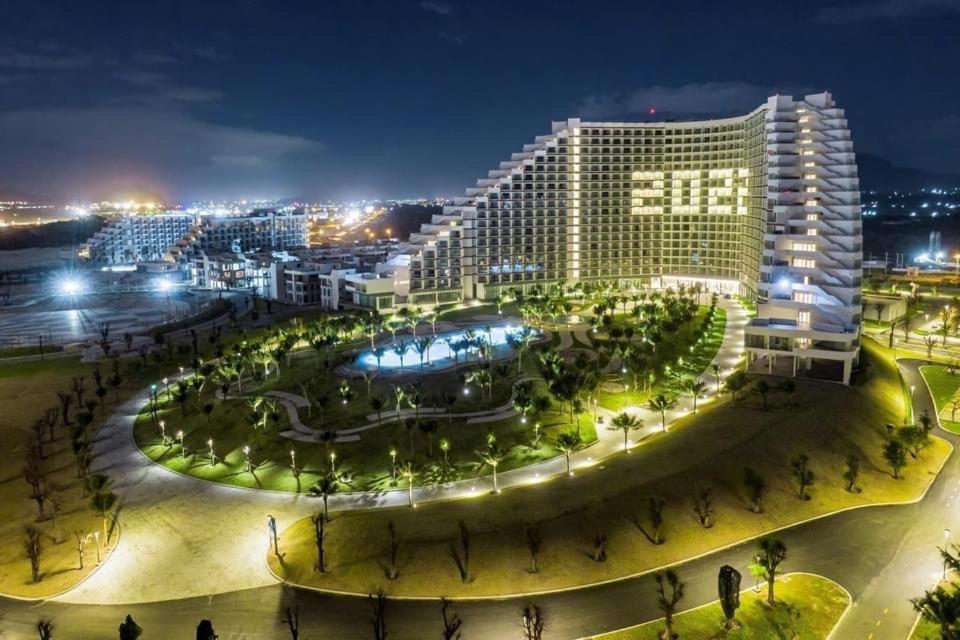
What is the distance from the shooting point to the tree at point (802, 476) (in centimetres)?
4375

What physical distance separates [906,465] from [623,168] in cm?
8281

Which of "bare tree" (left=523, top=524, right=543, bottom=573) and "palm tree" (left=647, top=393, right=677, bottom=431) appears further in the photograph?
"palm tree" (left=647, top=393, right=677, bottom=431)

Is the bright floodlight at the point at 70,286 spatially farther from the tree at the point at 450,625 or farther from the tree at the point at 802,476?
the tree at the point at 802,476

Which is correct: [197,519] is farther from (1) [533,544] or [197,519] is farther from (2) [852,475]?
(2) [852,475]

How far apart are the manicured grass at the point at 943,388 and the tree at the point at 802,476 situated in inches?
914

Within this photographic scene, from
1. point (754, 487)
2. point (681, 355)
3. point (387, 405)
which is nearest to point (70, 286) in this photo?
point (387, 405)

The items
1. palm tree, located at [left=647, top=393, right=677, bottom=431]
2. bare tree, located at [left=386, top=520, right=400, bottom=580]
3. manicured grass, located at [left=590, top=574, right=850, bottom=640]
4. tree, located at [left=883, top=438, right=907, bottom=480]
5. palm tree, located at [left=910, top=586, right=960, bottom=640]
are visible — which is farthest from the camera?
palm tree, located at [left=647, top=393, right=677, bottom=431]

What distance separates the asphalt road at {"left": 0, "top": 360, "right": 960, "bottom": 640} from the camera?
1283 inches

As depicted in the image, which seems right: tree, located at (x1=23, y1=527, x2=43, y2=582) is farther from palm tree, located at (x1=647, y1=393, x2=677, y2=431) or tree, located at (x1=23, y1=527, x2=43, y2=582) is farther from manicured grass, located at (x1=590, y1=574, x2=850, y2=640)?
palm tree, located at (x1=647, y1=393, x2=677, y2=431)

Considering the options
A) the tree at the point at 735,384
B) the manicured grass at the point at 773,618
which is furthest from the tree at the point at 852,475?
the manicured grass at the point at 773,618

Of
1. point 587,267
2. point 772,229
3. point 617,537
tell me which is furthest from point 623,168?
point 617,537

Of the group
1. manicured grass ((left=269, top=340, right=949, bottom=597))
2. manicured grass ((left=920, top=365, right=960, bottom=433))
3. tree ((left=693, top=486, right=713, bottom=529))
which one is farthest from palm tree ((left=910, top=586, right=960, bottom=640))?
manicured grass ((left=920, top=365, right=960, bottom=433))

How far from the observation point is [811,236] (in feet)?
262

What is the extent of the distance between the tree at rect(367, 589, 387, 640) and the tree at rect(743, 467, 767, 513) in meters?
23.5
